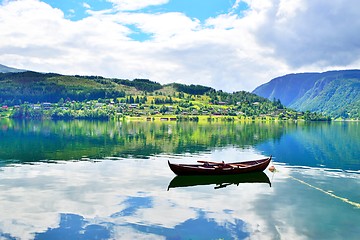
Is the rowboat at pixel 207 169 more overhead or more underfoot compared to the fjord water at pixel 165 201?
more overhead

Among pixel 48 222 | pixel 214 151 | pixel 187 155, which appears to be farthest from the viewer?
pixel 214 151

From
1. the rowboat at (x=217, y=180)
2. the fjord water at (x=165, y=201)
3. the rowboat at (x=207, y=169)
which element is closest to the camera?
the fjord water at (x=165, y=201)

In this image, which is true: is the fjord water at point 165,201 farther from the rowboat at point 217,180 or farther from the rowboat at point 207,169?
the rowboat at point 207,169

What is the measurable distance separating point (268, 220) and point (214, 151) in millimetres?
55943

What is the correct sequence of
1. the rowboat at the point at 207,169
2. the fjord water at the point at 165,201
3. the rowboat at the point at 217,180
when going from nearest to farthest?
the fjord water at the point at 165,201, the rowboat at the point at 217,180, the rowboat at the point at 207,169

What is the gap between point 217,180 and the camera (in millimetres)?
55812

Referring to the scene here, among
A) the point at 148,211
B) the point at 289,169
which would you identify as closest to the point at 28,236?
the point at 148,211

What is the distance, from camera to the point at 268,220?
36.3 meters

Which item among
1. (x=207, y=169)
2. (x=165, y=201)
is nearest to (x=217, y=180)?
(x=207, y=169)

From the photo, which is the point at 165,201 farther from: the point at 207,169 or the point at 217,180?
the point at 207,169

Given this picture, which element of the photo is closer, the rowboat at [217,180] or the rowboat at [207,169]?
the rowboat at [217,180]

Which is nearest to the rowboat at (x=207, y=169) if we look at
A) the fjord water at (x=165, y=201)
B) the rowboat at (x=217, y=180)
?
the rowboat at (x=217, y=180)

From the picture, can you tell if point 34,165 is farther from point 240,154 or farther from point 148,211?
point 240,154

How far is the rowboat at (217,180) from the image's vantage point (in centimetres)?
5319
